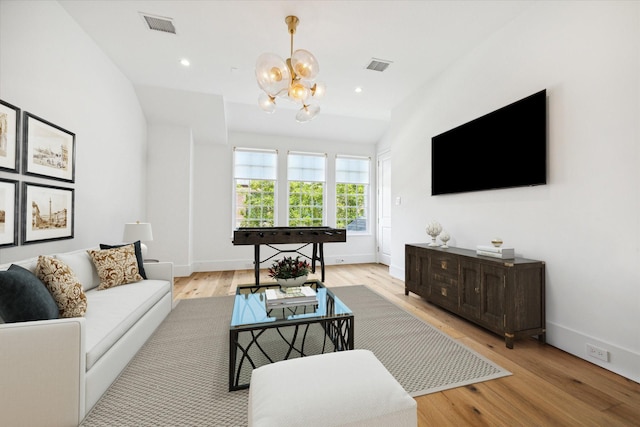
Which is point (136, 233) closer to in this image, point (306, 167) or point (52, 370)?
point (52, 370)

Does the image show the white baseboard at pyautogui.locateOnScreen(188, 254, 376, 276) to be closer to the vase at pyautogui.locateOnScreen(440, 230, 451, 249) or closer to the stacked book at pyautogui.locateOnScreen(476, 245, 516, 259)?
the vase at pyautogui.locateOnScreen(440, 230, 451, 249)

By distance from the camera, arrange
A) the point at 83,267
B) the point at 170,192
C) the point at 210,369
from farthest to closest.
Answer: the point at 170,192, the point at 83,267, the point at 210,369

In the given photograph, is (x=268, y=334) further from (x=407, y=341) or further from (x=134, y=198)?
(x=134, y=198)

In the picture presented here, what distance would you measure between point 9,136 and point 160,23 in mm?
1648

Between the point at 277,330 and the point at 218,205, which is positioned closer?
the point at 277,330

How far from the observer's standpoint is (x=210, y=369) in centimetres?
190

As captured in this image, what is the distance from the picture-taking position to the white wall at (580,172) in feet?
6.05

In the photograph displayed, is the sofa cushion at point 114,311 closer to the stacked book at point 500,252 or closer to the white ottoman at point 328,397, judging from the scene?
the white ottoman at point 328,397

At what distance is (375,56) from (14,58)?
325cm

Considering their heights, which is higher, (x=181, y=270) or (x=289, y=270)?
(x=289, y=270)

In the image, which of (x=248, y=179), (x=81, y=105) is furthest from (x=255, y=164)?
(x=81, y=105)

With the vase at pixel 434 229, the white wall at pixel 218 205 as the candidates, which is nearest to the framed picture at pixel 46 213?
the white wall at pixel 218 205

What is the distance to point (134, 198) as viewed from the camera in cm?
408


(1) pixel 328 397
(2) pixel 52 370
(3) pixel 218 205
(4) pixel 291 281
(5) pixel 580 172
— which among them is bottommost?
(2) pixel 52 370
